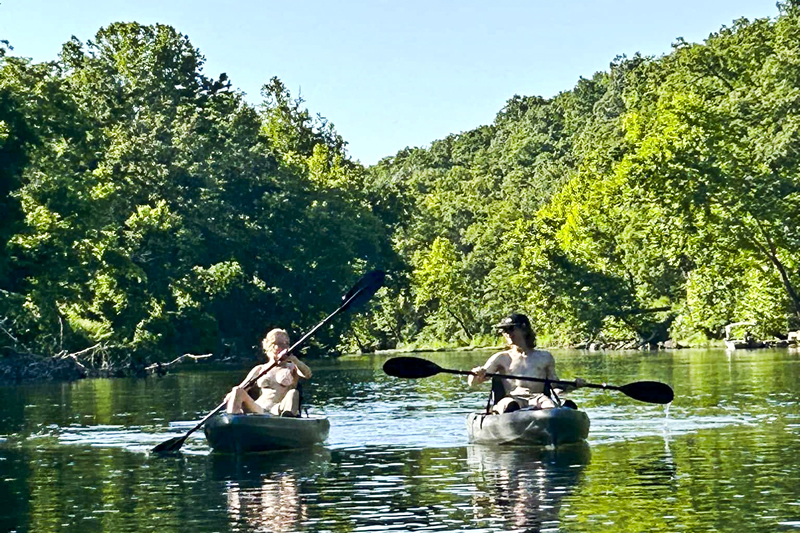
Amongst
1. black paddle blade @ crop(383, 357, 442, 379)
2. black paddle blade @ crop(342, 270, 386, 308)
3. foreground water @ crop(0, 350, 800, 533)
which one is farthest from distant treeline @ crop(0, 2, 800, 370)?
black paddle blade @ crop(383, 357, 442, 379)

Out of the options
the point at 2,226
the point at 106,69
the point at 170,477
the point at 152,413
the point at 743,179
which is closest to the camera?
the point at 170,477

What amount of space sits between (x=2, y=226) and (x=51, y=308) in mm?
4527

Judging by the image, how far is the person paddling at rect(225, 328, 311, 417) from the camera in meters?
21.6

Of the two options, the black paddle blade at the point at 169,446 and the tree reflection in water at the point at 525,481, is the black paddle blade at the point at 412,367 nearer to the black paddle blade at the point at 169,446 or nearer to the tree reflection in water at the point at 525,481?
the tree reflection in water at the point at 525,481

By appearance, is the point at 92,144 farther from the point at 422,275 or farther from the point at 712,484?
the point at 422,275

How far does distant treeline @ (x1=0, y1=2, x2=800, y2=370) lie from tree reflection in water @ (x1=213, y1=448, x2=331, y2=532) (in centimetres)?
2816

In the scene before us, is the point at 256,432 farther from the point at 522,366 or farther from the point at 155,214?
the point at 155,214

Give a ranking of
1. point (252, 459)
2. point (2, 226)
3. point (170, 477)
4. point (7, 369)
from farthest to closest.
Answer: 1. point (7, 369)
2. point (2, 226)
3. point (252, 459)
4. point (170, 477)

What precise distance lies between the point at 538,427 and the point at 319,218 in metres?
59.9

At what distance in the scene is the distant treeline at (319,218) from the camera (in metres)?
54.0

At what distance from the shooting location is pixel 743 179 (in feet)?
214

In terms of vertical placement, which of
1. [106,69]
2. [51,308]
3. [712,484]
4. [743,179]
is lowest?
[712,484]

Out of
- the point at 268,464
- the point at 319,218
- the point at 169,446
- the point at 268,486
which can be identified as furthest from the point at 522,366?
the point at 319,218

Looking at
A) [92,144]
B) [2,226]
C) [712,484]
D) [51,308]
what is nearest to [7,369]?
[51,308]
